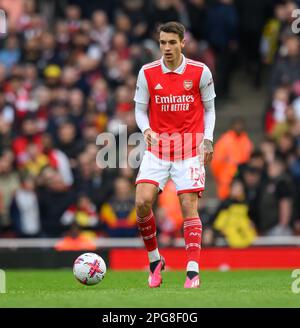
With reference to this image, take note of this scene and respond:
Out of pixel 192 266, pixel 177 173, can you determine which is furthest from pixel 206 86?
pixel 192 266

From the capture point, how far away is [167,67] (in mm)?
12578

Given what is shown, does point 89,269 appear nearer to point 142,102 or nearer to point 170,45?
point 142,102

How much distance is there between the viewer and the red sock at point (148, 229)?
12.6 meters

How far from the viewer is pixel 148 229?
12664 mm

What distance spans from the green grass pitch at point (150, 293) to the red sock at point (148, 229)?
47cm

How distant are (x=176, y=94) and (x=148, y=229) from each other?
4.70ft

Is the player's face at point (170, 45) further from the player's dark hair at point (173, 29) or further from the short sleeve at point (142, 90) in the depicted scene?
the short sleeve at point (142, 90)

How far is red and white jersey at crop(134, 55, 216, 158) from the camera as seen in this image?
1250 centimetres

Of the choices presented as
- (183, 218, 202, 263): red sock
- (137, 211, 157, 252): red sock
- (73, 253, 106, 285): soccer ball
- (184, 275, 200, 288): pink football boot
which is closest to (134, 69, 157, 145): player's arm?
(137, 211, 157, 252): red sock

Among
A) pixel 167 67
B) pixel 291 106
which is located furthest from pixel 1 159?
pixel 167 67

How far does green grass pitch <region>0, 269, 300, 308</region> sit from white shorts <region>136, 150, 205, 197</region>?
1.04 metres

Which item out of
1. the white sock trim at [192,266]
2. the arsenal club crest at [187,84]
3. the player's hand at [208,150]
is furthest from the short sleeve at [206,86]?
the white sock trim at [192,266]

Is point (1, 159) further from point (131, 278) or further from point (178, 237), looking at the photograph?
point (131, 278)
